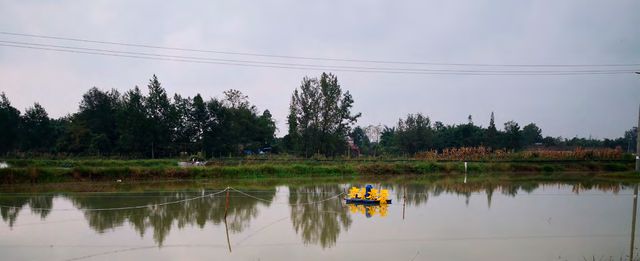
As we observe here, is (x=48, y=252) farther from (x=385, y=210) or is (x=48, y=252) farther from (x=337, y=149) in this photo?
(x=337, y=149)

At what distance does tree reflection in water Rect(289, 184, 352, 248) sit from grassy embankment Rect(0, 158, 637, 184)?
9.74 metres

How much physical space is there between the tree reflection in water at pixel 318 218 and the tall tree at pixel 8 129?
39.3 metres

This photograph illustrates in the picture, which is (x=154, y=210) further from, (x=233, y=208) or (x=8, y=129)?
(x=8, y=129)

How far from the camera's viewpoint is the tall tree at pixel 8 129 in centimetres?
4316

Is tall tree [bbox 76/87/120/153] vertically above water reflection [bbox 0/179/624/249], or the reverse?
tall tree [bbox 76/87/120/153]

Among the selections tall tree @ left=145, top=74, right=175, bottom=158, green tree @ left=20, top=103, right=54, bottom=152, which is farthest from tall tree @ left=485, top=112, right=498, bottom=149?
green tree @ left=20, top=103, right=54, bottom=152

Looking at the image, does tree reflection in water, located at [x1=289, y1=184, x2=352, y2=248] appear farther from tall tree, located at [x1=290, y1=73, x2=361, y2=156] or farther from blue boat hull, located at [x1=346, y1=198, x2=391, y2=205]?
tall tree, located at [x1=290, y1=73, x2=361, y2=156]

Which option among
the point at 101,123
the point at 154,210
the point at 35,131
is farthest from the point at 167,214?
the point at 35,131

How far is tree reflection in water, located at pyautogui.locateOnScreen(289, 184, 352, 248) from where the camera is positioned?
997 centimetres

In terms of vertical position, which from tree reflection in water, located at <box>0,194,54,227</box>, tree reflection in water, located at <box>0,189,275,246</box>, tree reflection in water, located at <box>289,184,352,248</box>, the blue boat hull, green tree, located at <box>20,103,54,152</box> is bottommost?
tree reflection in water, located at <box>0,194,54,227</box>

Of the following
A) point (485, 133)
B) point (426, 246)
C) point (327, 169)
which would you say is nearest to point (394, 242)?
point (426, 246)

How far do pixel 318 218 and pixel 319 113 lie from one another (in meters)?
27.4

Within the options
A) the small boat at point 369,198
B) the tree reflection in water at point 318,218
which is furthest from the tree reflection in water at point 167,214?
the small boat at point 369,198

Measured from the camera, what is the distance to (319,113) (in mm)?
39500
